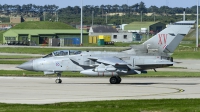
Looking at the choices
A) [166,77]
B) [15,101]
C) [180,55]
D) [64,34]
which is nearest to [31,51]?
[180,55]

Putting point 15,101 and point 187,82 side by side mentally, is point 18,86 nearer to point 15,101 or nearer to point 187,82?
point 15,101

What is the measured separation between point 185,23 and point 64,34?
83896mm

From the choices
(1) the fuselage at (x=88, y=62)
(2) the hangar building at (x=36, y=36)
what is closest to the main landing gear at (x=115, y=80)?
(1) the fuselage at (x=88, y=62)

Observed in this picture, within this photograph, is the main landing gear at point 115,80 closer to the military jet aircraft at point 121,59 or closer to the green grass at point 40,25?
the military jet aircraft at point 121,59

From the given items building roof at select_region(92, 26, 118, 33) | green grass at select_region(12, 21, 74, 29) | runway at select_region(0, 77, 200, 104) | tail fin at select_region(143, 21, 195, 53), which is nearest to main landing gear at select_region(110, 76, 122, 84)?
runway at select_region(0, 77, 200, 104)

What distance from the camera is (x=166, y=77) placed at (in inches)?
1817

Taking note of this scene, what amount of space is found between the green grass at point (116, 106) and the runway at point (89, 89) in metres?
2.33

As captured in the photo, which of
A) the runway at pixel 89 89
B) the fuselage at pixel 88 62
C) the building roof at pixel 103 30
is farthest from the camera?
the building roof at pixel 103 30

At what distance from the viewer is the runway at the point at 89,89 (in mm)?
29641

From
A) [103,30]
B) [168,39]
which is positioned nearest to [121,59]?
[168,39]

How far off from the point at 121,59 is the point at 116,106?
14.5m

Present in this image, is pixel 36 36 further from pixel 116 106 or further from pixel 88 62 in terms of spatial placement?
pixel 116 106

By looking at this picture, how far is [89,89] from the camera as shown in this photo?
114 feet

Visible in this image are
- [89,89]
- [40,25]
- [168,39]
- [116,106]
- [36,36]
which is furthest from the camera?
[40,25]
